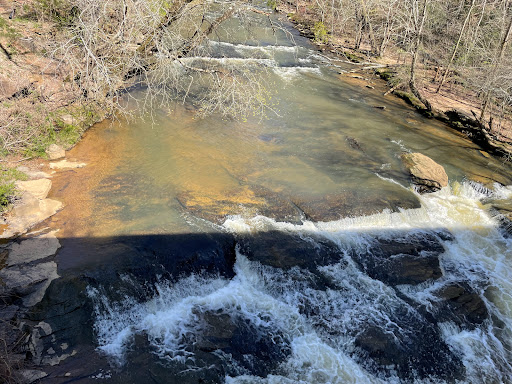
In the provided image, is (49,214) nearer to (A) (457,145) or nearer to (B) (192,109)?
(B) (192,109)

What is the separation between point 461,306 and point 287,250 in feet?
10.4

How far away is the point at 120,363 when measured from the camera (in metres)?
4.99

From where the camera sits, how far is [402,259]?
23.5ft

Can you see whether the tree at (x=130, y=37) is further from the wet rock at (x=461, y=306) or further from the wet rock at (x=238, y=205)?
the wet rock at (x=461, y=306)

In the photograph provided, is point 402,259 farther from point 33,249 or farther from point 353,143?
point 33,249

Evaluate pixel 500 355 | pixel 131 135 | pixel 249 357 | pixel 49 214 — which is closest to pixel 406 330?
pixel 500 355

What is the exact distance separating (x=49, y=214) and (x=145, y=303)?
8.38ft

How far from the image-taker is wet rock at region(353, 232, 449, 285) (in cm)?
685

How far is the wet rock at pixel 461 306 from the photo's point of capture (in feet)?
21.0

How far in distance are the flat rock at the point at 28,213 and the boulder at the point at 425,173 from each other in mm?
7777

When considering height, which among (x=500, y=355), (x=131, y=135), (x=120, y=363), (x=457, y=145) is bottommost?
(x=120, y=363)

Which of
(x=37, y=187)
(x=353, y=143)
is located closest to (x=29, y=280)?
(x=37, y=187)

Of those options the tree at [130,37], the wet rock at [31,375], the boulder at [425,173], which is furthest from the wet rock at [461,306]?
the wet rock at [31,375]

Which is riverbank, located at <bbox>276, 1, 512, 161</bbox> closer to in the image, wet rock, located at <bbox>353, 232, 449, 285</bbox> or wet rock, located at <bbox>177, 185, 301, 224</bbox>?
wet rock, located at <bbox>353, 232, 449, 285</bbox>
